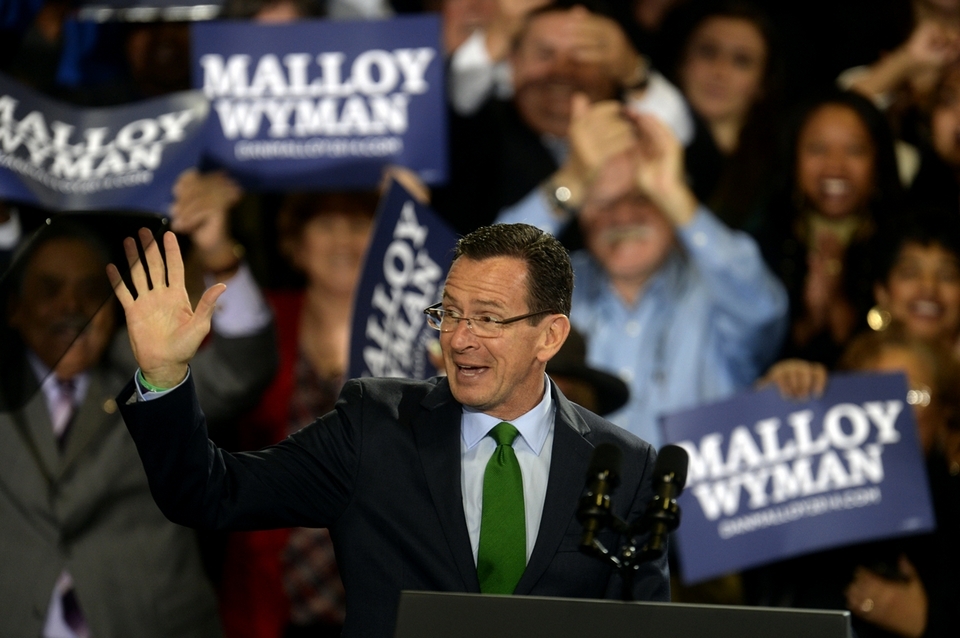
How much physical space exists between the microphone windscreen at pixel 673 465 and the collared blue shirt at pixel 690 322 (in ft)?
9.33

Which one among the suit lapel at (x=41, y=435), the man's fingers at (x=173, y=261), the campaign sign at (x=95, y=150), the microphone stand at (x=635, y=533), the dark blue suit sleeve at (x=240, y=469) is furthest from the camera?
the campaign sign at (x=95, y=150)

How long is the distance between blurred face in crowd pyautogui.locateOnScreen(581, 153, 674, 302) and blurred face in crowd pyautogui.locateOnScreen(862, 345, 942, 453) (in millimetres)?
885

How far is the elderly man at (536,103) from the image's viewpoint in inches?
187

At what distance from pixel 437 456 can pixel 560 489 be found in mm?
206

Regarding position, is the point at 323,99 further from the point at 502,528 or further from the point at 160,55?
the point at 502,528

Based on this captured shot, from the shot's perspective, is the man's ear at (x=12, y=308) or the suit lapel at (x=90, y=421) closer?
the man's ear at (x=12, y=308)

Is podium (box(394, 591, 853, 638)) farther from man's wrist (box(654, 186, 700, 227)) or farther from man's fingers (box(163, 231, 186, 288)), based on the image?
man's wrist (box(654, 186, 700, 227))

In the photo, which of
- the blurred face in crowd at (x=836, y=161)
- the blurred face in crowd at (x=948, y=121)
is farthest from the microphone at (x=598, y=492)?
the blurred face in crowd at (x=948, y=121)

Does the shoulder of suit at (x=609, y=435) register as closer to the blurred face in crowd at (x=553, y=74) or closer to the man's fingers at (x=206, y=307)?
the man's fingers at (x=206, y=307)

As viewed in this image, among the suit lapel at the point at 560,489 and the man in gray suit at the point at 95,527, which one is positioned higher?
the suit lapel at the point at 560,489

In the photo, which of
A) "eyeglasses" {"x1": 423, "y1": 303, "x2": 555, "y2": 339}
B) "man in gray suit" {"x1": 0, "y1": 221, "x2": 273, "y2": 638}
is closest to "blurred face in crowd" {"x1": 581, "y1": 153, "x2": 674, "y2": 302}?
"man in gray suit" {"x1": 0, "y1": 221, "x2": 273, "y2": 638}

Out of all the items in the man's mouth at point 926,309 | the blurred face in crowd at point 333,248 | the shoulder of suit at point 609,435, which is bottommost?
the man's mouth at point 926,309

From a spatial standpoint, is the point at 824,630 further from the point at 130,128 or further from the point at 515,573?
the point at 130,128

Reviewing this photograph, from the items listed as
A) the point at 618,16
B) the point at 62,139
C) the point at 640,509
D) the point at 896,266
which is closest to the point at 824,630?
the point at 640,509
